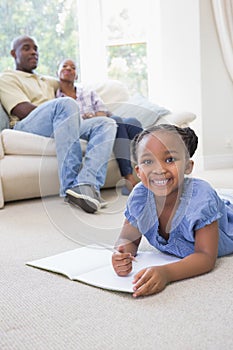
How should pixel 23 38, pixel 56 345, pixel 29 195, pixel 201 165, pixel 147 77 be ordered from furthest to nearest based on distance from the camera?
pixel 147 77, pixel 201 165, pixel 23 38, pixel 29 195, pixel 56 345

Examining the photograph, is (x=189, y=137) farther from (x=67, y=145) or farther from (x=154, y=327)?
(x=67, y=145)

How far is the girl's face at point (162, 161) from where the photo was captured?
1.23m

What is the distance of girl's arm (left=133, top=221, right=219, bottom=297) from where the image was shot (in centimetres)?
112

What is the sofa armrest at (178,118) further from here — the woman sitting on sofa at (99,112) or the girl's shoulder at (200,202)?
the girl's shoulder at (200,202)

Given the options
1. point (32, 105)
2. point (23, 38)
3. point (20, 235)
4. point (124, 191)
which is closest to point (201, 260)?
point (20, 235)

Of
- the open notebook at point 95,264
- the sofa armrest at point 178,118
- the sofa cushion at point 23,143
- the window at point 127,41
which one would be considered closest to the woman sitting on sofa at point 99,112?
the sofa armrest at point 178,118

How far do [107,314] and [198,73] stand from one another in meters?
3.02

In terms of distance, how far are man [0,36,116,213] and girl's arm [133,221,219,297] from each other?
897 mm

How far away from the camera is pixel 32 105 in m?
2.79

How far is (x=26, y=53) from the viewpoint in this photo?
3008 millimetres

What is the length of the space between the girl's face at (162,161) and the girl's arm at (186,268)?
5.7 inches

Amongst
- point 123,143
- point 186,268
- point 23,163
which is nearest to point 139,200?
point 186,268

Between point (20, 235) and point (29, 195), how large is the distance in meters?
0.75

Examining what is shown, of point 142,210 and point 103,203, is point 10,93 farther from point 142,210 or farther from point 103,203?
point 142,210
